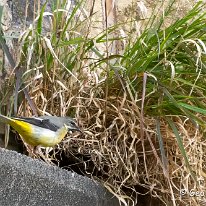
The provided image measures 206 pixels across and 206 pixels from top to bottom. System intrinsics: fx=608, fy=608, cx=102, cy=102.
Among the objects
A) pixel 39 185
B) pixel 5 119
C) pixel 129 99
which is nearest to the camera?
pixel 39 185

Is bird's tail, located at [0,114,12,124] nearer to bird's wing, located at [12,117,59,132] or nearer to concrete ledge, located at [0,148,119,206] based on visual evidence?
bird's wing, located at [12,117,59,132]

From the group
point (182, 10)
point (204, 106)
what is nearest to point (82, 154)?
point (204, 106)

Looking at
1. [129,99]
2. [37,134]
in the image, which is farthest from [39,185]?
[129,99]

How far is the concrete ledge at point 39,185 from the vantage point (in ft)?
4.55

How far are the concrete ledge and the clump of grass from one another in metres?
0.15

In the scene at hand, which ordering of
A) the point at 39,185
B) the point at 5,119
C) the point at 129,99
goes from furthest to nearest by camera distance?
1. the point at 129,99
2. the point at 5,119
3. the point at 39,185

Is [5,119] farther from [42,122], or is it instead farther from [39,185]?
[39,185]

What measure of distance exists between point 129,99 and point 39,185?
0.52 meters

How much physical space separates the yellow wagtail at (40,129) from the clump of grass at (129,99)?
12cm

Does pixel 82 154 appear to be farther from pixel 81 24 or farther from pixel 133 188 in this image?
pixel 81 24

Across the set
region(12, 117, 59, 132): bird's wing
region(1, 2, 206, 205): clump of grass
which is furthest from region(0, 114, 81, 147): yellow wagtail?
region(1, 2, 206, 205): clump of grass

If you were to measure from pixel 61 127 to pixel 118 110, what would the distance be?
223mm

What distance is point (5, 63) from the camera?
204cm

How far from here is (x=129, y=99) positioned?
191 centimetres
